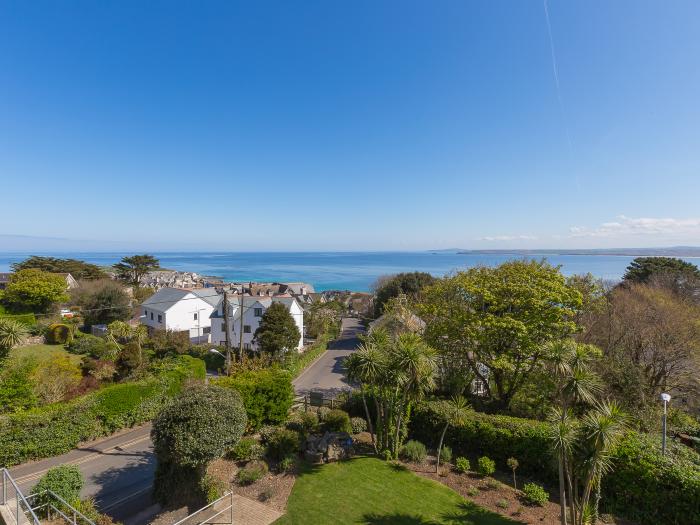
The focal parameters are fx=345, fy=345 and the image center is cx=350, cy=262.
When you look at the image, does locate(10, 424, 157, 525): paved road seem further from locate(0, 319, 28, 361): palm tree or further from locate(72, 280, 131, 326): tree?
locate(72, 280, 131, 326): tree

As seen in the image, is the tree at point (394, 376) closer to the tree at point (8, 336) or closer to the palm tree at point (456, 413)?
the palm tree at point (456, 413)

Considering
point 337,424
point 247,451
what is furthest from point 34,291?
point 337,424

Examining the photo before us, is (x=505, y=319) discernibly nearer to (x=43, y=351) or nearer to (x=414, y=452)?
(x=414, y=452)

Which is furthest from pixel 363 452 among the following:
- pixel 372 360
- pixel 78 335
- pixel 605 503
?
pixel 78 335

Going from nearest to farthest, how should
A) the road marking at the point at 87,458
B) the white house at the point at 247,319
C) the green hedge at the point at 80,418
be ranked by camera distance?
the road marking at the point at 87,458 < the green hedge at the point at 80,418 < the white house at the point at 247,319

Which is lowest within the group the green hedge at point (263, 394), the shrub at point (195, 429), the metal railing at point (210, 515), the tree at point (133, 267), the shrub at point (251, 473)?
the shrub at point (251, 473)

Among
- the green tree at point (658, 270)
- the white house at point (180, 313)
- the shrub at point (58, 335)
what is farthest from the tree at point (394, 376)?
the green tree at point (658, 270)
